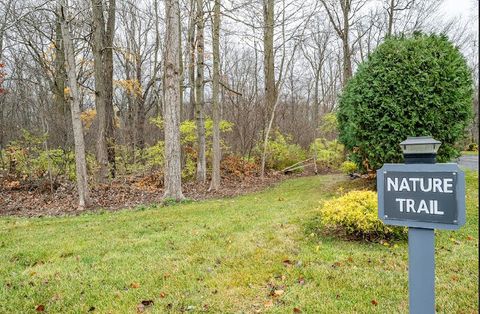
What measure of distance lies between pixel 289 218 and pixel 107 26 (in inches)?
446

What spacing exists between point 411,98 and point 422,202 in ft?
17.6

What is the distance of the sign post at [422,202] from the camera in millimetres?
1707

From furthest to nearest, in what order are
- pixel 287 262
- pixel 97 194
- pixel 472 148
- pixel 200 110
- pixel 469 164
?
1. pixel 472 148
2. pixel 469 164
3. pixel 200 110
4. pixel 97 194
5. pixel 287 262

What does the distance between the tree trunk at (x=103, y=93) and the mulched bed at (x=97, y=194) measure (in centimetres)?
90

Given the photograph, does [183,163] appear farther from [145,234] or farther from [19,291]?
[19,291]

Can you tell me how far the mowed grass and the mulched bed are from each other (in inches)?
97.1

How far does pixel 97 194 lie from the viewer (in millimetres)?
9906

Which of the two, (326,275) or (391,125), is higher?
(391,125)

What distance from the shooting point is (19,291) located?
341cm

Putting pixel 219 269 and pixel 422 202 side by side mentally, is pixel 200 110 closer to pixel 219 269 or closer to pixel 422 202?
pixel 219 269

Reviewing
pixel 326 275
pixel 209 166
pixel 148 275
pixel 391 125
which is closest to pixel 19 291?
pixel 148 275

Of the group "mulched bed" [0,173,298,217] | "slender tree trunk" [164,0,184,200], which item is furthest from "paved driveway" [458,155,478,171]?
"slender tree trunk" [164,0,184,200]

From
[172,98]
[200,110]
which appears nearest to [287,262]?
[172,98]

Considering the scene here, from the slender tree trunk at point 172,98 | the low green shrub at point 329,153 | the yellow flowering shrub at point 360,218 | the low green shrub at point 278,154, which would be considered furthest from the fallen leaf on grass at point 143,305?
the low green shrub at point 329,153
